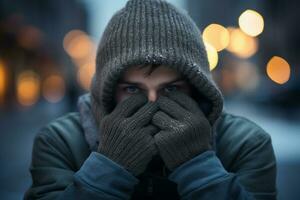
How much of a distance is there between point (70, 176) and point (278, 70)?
31.4m

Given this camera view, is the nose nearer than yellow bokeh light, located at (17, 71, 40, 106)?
Yes

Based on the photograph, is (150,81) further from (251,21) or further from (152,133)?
(251,21)

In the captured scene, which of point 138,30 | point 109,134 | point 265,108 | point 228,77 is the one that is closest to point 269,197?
point 109,134

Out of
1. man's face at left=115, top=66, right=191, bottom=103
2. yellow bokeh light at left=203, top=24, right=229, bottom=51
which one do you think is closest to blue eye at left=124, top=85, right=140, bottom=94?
man's face at left=115, top=66, right=191, bottom=103

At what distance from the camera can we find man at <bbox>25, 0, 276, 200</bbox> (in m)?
2.71

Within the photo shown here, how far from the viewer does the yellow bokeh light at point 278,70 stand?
31.3 metres

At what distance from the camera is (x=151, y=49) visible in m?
2.99

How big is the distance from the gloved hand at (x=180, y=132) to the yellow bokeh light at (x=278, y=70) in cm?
2802

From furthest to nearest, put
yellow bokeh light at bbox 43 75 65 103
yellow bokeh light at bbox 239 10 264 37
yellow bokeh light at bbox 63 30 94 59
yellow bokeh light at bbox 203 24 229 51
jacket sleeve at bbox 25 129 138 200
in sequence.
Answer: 1. yellow bokeh light at bbox 43 75 65 103
2. yellow bokeh light at bbox 63 30 94 59
3. yellow bokeh light at bbox 203 24 229 51
4. yellow bokeh light at bbox 239 10 264 37
5. jacket sleeve at bbox 25 129 138 200

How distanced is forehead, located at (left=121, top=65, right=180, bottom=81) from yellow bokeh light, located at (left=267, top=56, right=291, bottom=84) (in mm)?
27859

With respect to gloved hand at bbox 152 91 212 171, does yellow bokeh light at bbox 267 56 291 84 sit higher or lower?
lower

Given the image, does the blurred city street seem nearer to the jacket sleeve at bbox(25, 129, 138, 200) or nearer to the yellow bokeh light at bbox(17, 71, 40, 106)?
the yellow bokeh light at bbox(17, 71, 40, 106)

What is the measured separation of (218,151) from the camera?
10.3ft

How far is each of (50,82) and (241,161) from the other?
1848 inches
